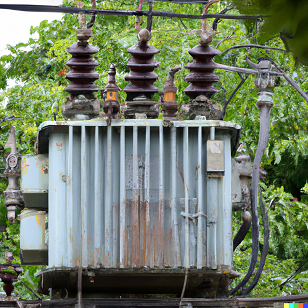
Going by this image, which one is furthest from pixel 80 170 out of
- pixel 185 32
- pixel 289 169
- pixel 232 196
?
pixel 289 169

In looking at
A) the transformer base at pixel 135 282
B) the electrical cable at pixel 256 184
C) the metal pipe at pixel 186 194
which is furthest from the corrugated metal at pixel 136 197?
the electrical cable at pixel 256 184

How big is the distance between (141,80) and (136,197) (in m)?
1.61

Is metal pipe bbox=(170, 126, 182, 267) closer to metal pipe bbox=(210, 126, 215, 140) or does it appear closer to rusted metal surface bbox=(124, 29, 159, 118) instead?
metal pipe bbox=(210, 126, 215, 140)

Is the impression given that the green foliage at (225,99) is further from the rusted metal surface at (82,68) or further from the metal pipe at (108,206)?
the metal pipe at (108,206)

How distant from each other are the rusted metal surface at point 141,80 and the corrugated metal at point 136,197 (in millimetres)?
431

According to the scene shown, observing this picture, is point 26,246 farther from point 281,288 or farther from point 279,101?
point 279,101

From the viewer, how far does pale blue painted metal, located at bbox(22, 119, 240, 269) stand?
6453 millimetres

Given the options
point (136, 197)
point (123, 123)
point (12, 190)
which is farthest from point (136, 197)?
point (12, 190)

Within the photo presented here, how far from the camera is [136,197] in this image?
6543 millimetres

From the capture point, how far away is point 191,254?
6.47m

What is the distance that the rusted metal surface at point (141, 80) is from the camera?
7.01 meters

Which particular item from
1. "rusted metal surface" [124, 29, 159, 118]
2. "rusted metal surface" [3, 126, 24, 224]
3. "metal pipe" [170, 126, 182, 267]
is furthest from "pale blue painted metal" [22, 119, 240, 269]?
"rusted metal surface" [3, 126, 24, 224]

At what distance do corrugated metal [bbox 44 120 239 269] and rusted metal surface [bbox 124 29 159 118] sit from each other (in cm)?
43

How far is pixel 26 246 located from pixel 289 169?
11581mm
